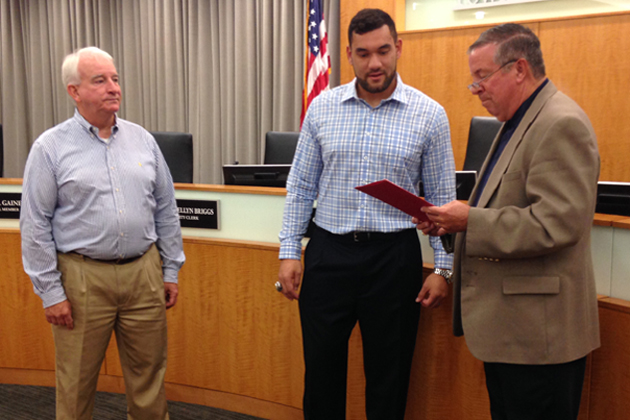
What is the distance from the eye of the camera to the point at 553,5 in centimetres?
418

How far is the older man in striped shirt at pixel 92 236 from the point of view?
1.82m

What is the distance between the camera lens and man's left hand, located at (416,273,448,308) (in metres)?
1.74

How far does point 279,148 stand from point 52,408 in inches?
77.0

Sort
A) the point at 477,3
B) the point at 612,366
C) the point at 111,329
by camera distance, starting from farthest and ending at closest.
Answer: the point at 477,3 < the point at 111,329 < the point at 612,366

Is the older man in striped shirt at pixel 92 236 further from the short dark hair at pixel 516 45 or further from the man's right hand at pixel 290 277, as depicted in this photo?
the short dark hair at pixel 516 45

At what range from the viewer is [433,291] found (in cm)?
174

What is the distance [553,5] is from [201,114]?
3.28 m

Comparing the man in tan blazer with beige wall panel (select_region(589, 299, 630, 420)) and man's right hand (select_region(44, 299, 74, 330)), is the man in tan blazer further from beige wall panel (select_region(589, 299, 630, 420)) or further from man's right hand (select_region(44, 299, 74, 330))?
man's right hand (select_region(44, 299, 74, 330))

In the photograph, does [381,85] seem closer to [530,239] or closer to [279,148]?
[530,239]

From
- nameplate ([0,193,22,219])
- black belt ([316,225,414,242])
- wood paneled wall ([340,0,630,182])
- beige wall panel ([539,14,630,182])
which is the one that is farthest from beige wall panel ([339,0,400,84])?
black belt ([316,225,414,242])

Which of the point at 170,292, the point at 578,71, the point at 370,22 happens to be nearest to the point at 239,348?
the point at 170,292

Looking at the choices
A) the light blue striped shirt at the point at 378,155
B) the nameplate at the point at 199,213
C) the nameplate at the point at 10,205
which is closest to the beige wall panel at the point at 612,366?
the light blue striped shirt at the point at 378,155

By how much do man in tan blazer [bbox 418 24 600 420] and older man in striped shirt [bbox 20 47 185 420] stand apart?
41.2 inches

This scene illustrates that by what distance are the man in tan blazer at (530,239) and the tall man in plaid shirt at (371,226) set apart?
0.32m
